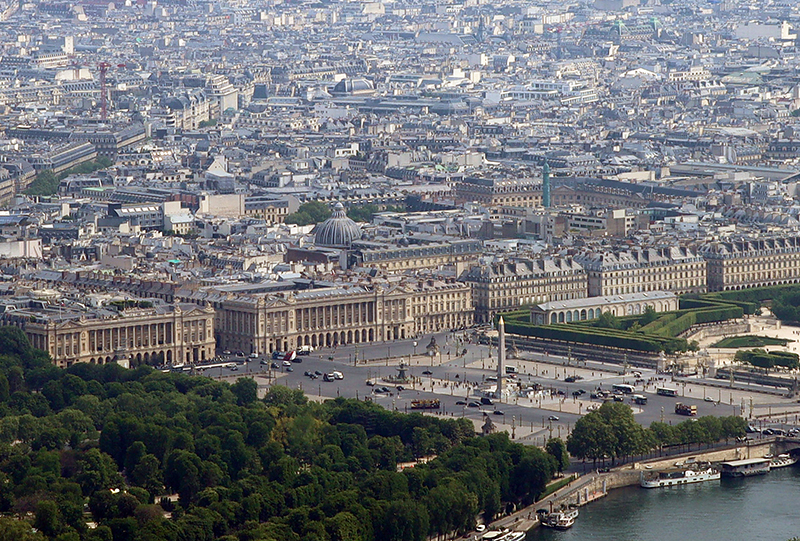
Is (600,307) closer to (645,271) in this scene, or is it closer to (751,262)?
(645,271)

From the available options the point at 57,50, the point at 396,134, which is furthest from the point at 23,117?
the point at 57,50

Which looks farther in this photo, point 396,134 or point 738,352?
point 396,134

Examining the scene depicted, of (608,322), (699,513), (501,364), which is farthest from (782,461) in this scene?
(608,322)

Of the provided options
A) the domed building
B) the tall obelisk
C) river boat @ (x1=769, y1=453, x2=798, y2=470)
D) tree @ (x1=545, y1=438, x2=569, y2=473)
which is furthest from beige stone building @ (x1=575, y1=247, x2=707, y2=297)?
tree @ (x1=545, y1=438, x2=569, y2=473)

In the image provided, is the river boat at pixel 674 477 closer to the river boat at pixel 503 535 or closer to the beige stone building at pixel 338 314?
the river boat at pixel 503 535

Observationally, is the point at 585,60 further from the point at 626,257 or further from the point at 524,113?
the point at 626,257
